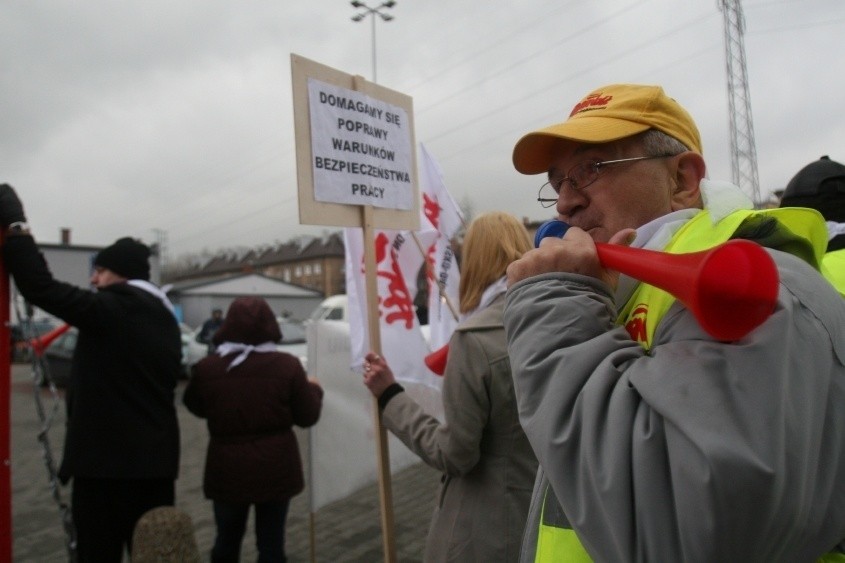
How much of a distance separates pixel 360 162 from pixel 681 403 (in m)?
2.25

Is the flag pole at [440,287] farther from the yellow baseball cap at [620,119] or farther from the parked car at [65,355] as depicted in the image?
the parked car at [65,355]

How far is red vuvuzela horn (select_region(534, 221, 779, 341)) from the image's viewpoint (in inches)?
29.5

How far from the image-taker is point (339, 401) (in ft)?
12.8

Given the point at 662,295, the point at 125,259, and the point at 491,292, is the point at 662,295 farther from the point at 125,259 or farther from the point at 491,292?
the point at 125,259

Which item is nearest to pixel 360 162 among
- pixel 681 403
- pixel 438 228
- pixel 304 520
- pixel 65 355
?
pixel 438 228

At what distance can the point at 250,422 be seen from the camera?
3.24 meters

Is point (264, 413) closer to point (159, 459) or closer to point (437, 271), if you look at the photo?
point (159, 459)

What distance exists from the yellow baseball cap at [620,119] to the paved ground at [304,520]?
116 inches

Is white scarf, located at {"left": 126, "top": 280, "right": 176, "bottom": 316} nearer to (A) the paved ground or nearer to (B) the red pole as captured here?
(B) the red pole

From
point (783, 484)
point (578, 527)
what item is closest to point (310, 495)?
point (578, 527)

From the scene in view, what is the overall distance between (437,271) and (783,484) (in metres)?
3.20

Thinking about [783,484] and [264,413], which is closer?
[783,484]

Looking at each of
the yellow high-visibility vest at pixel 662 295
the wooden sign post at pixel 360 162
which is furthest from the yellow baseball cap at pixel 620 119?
the wooden sign post at pixel 360 162

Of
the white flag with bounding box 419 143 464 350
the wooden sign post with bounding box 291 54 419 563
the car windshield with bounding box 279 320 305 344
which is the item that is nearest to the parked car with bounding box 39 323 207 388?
the car windshield with bounding box 279 320 305 344
